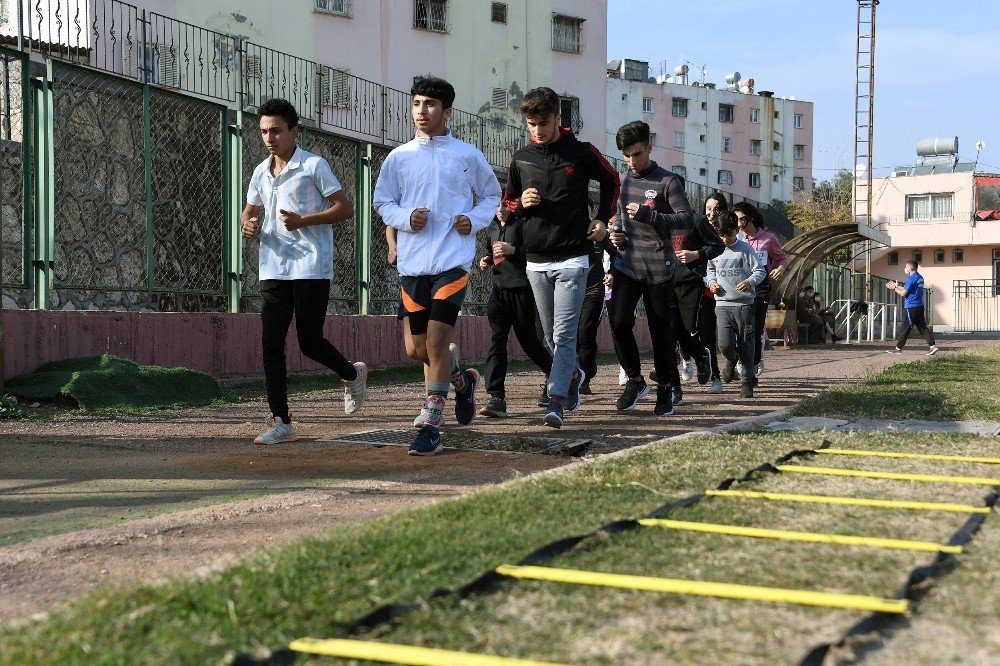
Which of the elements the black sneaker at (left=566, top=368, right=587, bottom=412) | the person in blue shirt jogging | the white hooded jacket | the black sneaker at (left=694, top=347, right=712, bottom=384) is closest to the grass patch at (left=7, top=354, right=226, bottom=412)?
the black sneaker at (left=566, top=368, right=587, bottom=412)

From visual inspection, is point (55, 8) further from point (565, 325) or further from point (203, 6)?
point (203, 6)

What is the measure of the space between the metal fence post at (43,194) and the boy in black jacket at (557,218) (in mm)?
4174

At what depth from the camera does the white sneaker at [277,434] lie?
6.78 metres

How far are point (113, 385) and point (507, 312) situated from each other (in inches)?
118

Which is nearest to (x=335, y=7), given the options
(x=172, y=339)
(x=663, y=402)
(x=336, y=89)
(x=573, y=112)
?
(x=573, y=112)

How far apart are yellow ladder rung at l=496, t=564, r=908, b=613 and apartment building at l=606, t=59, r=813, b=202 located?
257 feet

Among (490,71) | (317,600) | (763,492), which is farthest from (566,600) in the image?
(490,71)

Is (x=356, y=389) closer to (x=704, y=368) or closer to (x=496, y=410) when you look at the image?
(x=496, y=410)

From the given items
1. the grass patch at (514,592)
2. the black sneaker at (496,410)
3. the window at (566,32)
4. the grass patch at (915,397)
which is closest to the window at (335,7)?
the window at (566,32)

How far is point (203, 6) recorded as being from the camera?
28.1 meters

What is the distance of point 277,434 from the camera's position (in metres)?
6.82

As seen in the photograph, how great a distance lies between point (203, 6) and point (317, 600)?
27.4 m

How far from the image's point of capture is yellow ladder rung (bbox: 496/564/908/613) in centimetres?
268

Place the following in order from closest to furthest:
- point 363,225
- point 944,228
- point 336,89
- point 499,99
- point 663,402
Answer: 1. point 663,402
2. point 363,225
3. point 336,89
4. point 499,99
5. point 944,228
